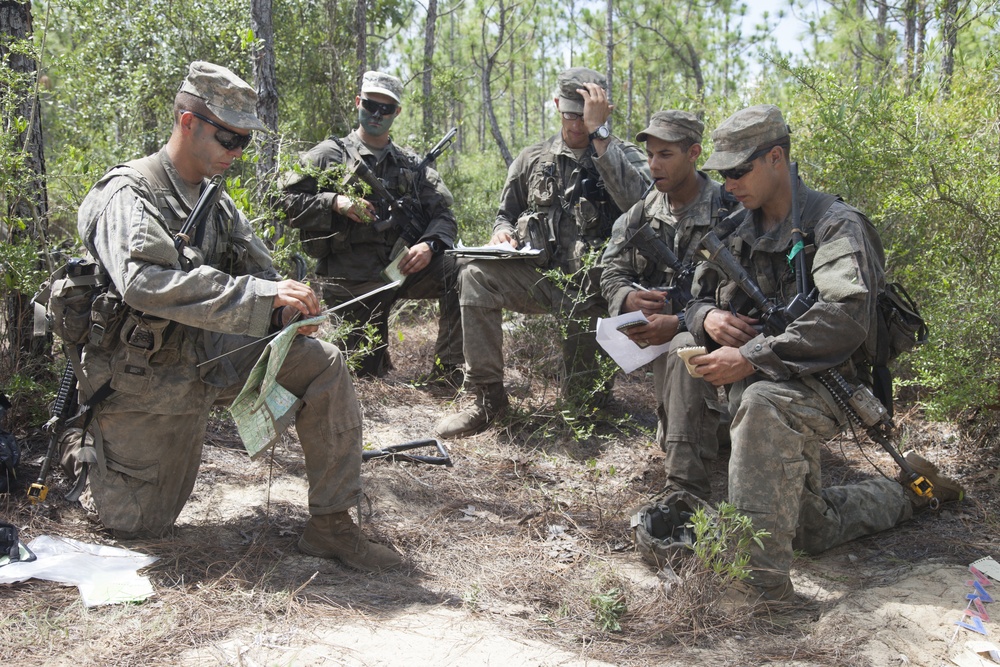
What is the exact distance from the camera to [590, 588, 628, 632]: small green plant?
120 inches

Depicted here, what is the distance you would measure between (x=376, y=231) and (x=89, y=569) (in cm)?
328

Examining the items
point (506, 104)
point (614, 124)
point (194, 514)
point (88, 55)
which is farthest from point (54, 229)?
point (506, 104)

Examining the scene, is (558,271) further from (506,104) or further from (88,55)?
(506,104)

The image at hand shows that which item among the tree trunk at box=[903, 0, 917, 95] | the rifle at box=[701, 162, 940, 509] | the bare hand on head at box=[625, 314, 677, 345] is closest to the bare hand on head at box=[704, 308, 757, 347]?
the rifle at box=[701, 162, 940, 509]

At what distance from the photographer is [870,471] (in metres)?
4.45

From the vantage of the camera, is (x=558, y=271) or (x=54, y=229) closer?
(x=558, y=271)

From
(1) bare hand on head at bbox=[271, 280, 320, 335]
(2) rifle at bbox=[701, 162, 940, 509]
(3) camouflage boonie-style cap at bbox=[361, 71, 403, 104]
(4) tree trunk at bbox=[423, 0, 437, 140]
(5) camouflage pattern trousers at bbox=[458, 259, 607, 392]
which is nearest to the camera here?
(1) bare hand on head at bbox=[271, 280, 320, 335]

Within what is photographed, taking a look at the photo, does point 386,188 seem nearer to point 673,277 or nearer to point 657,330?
point 673,277

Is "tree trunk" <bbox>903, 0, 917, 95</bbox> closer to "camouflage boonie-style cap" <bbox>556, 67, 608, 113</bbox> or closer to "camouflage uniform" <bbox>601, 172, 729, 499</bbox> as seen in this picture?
"camouflage boonie-style cap" <bbox>556, 67, 608, 113</bbox>

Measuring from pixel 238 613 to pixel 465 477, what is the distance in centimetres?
179

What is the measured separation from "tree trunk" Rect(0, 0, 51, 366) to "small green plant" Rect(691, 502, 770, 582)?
342 cm

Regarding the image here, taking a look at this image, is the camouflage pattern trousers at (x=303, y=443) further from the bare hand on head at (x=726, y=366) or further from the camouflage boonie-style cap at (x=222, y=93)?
the bare hand on head at (x=726, y=366)

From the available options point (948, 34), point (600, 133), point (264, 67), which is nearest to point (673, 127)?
point (600, 133)

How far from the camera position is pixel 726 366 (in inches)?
132
